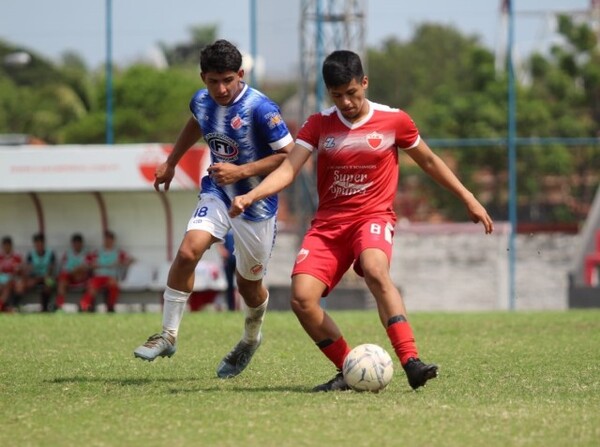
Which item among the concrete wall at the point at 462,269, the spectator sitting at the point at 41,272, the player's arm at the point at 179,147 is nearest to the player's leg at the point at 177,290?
the player's arm at the point at 179,147

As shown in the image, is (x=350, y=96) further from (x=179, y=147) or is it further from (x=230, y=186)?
(x=179, y=147)

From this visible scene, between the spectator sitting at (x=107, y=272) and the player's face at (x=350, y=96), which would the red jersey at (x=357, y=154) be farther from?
the spectator sitting at (x=107, y=272)

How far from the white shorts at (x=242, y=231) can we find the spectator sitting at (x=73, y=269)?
Answer: 1316cm

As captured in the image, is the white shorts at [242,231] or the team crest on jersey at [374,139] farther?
the white shorts at [242,231]

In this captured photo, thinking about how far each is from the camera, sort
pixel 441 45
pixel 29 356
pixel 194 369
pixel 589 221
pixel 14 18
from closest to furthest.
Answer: pixel 194 369
pixel 29 356
pixel 589 221
pixel 14 18
pixel 441 45

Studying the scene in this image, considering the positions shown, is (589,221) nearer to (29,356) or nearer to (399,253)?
(399,253)

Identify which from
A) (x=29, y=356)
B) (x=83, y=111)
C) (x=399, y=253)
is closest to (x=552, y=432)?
(x=29, y=356)

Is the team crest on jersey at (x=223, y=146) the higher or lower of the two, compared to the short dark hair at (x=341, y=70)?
lower

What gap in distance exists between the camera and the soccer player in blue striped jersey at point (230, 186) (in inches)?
336

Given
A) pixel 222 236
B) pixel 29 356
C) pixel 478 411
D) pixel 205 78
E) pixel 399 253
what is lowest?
pixel 399 253

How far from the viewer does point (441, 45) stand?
3123 inches

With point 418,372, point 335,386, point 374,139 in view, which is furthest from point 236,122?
point 418,372

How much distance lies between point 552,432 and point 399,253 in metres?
27.7

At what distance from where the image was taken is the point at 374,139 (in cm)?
807
